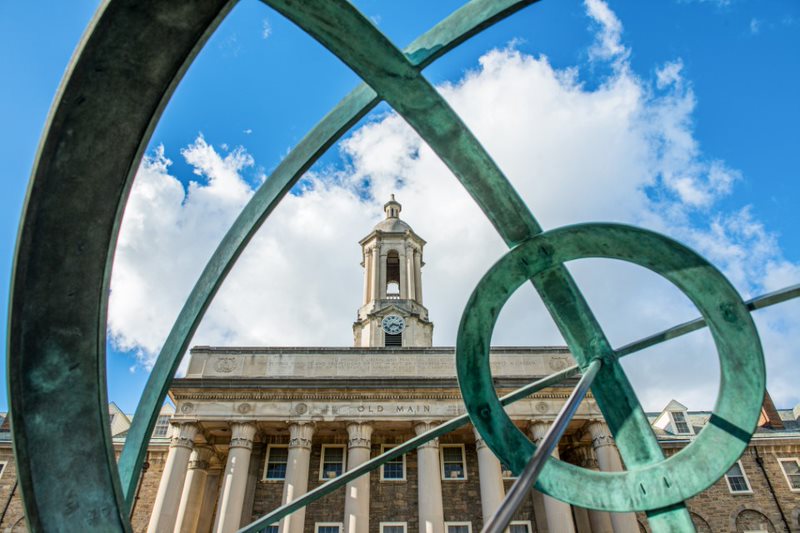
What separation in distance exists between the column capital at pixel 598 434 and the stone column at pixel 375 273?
55.3ft

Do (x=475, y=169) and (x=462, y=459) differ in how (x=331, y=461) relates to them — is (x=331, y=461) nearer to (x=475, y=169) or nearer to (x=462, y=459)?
(x=462, y=459)

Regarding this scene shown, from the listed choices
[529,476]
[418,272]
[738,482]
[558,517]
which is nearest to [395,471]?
[558,517]

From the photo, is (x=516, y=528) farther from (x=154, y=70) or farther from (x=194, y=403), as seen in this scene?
(x=154, y=70)

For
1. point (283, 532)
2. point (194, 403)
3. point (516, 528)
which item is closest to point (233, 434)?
point (194, 403)

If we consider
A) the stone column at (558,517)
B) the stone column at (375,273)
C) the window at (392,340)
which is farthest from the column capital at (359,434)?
the stone column at (375,273)

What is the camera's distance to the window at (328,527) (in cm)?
2606

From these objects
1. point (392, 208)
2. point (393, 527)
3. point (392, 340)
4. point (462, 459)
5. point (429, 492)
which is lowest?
point (393, 527)

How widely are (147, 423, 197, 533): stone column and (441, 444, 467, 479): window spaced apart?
1315 centimetres

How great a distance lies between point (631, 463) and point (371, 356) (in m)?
25.0

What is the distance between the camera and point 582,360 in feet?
19.0

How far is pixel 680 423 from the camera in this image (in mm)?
35531

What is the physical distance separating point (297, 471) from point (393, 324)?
13135 millimetres

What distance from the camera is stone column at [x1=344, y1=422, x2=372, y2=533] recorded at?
23094 mm

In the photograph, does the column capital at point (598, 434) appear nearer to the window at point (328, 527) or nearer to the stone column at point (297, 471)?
the window at point (328, 527)
